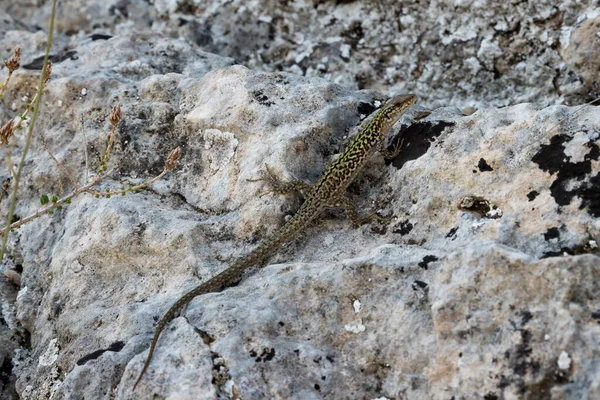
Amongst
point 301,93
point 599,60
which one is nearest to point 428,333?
point 301,93

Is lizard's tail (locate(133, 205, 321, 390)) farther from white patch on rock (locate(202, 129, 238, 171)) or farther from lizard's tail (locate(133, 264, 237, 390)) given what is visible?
white patch on rock (locate(202, 129, 238, 171))

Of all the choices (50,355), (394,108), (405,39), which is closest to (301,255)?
(394,108)

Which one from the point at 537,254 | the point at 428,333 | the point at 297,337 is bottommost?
the point at 297,337

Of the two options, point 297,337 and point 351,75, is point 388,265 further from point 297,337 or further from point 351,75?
point 351,75

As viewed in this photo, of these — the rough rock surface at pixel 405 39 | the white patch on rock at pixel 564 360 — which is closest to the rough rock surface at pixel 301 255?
the white patch on rock at pixel 564 360

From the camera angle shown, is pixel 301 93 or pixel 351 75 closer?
pixel 301 93

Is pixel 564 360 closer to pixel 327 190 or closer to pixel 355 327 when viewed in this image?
pixel 355 327
